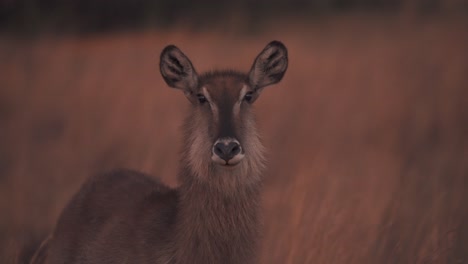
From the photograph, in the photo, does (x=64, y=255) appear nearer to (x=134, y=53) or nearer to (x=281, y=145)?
(x=281, y=145)

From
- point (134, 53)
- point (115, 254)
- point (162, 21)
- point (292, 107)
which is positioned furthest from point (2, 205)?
point (162, 21)

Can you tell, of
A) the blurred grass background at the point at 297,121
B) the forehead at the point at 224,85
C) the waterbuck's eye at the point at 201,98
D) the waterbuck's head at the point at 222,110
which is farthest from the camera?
the blurred grass background at the point at 297,121

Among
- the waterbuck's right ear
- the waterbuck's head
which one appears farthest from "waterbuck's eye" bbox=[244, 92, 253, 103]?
the waterbuck's right ear

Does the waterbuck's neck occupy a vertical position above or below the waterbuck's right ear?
below

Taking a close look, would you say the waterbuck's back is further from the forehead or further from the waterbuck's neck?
the forehead

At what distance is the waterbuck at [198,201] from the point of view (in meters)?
5.53

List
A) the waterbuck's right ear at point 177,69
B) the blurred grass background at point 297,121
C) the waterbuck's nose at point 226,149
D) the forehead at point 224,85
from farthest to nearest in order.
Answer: the blurred grass background at point 297,121
the waterbuck's right ear at point 177,69
the forehead at point 224,85
the waterbuck's nose at point 226,149

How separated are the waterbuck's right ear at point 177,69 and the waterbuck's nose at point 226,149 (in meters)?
0.91

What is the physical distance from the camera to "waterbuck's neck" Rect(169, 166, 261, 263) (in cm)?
551

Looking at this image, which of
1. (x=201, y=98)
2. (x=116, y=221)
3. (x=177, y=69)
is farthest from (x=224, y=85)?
(x=116, y=221)

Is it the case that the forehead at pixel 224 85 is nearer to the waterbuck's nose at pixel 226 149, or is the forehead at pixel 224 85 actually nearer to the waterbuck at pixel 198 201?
the waterbuck at pixel 198 201

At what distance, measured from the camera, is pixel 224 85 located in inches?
229

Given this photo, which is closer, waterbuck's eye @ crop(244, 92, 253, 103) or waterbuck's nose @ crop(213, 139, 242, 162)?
waterbuck's nose @ crop(213, 139, 242, 162)

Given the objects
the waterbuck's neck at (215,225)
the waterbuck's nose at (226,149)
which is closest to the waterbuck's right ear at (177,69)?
the waterbuck's neck at (215,225)
